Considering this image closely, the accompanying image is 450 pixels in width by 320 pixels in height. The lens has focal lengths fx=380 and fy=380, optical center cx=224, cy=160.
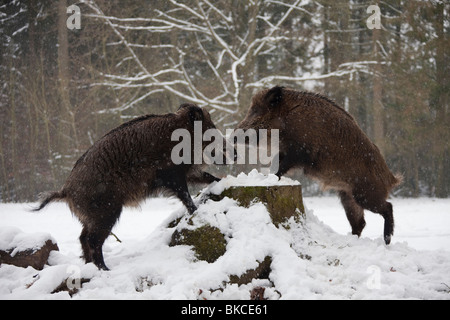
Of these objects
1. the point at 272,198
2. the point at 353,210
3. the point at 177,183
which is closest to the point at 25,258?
the point at 177,183

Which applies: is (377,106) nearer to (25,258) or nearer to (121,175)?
(121,175)

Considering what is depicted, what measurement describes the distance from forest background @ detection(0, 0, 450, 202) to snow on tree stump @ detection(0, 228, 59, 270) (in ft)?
30.7

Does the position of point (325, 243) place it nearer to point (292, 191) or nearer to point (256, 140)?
point (292, 191)

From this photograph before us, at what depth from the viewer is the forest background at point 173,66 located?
13383 millimetres

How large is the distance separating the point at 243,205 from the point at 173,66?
428 inches

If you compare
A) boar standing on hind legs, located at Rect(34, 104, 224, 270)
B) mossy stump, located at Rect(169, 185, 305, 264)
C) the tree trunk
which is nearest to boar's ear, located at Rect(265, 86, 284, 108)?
boar standing on hind legs, located at Rect(34, 104, 224, 270)

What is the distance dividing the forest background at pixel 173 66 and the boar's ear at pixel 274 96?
28.3 ft

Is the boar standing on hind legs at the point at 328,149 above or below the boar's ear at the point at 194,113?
below

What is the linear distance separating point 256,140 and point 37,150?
1261 centimetres

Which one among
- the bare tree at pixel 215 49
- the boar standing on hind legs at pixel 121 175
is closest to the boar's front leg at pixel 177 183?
the boar standing on hind legs at pixel 121 175

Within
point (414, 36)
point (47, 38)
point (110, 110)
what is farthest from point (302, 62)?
point (47, 38)

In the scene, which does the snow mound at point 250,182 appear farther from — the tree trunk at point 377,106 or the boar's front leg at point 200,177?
the tree trunk at point 377,106
